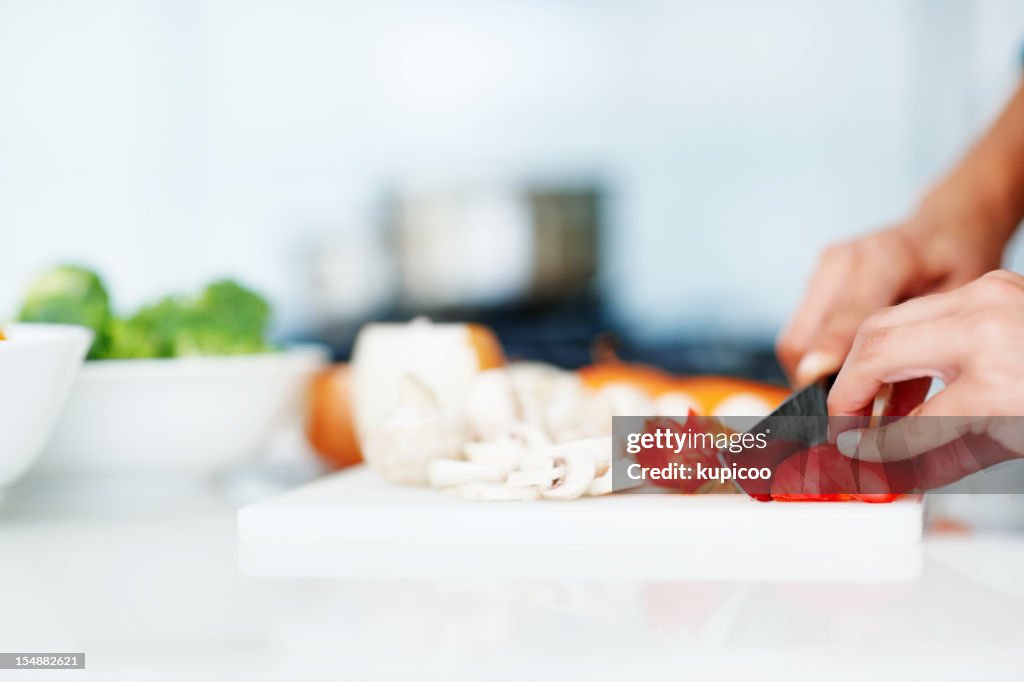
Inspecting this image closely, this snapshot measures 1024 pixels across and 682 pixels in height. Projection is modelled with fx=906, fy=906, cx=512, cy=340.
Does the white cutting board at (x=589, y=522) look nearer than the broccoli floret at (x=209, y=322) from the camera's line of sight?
Yes

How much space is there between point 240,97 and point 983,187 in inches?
125

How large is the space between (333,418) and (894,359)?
23.0 inches

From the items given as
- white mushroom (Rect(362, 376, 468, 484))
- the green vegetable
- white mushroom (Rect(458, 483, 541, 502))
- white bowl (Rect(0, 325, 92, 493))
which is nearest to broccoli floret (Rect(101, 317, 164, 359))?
the green vegetable

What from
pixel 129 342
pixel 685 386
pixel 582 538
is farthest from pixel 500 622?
pixel 685 386

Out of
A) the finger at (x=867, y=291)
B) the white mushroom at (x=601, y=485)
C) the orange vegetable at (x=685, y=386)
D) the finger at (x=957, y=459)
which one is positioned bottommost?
the orange vegetable at (x=685, y=386)

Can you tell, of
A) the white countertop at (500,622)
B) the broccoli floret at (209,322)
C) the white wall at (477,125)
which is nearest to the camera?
the white countertop at (500,622)

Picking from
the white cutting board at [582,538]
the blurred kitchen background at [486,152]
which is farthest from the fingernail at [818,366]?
the blurred kitchen background at [486,152]

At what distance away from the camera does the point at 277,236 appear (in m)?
3.58

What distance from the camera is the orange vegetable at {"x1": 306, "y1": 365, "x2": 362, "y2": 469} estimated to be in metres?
0.93

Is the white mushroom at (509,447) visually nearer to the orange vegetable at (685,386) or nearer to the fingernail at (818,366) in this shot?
the fingernail at (818,366)

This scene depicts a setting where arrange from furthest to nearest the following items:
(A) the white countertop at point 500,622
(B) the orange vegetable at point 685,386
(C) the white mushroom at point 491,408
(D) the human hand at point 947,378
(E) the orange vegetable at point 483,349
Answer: (B) the orange vegetable at point 685,386 → (E) the orange vegetable at point 483,349 → (C) the white mushroom at point 491,408 → (D) the human hand at point 947,378 → (A) the white countertop at point 500,622

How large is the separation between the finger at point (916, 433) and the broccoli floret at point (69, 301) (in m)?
0.59

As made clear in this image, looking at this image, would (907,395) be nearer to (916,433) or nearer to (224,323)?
(916,433)

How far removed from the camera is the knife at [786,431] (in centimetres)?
56
